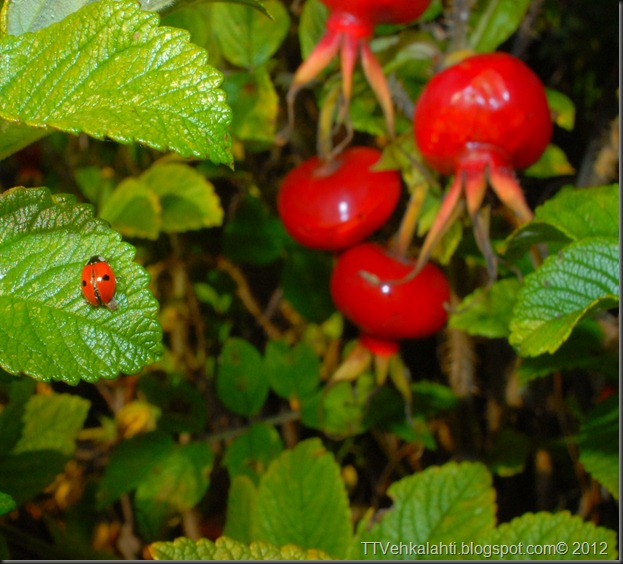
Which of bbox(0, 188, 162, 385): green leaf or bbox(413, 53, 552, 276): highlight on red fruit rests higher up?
bbox(0, 188, 162, 385): green leaf

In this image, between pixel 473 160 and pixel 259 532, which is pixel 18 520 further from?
pixel 473 160

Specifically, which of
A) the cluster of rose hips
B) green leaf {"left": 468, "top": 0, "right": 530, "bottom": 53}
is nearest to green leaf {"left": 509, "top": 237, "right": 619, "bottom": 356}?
the cluster of rose hips

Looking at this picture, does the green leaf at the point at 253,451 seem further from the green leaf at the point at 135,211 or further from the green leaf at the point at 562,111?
the green leaf at the point at 562,111

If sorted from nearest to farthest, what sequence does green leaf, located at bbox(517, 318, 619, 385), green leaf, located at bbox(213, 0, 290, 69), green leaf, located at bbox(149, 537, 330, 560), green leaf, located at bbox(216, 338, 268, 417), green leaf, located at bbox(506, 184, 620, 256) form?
green leaf, located at bbox(149, 537, 330, 560) < green leaf, located at bbox(506, 184, 620, 256) < green leaf, located at bbox(517, 318, 619, 385) < green leaf, located at bbox(213, 0, 290, 69) < green leaf, located at bbox(216, 338, 268, 417)

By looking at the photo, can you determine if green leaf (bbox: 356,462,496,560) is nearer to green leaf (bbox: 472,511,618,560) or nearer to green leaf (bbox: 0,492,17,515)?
green leaf (bbox: 472,511,618,560)

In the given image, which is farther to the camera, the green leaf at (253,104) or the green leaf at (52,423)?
the green leaf at (253,104)

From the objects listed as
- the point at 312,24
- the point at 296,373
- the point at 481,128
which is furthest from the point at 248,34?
the point at 296,373

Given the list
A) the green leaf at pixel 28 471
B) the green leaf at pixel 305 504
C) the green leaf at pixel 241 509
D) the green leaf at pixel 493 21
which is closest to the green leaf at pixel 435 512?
the green leaf at pixel 305 504
